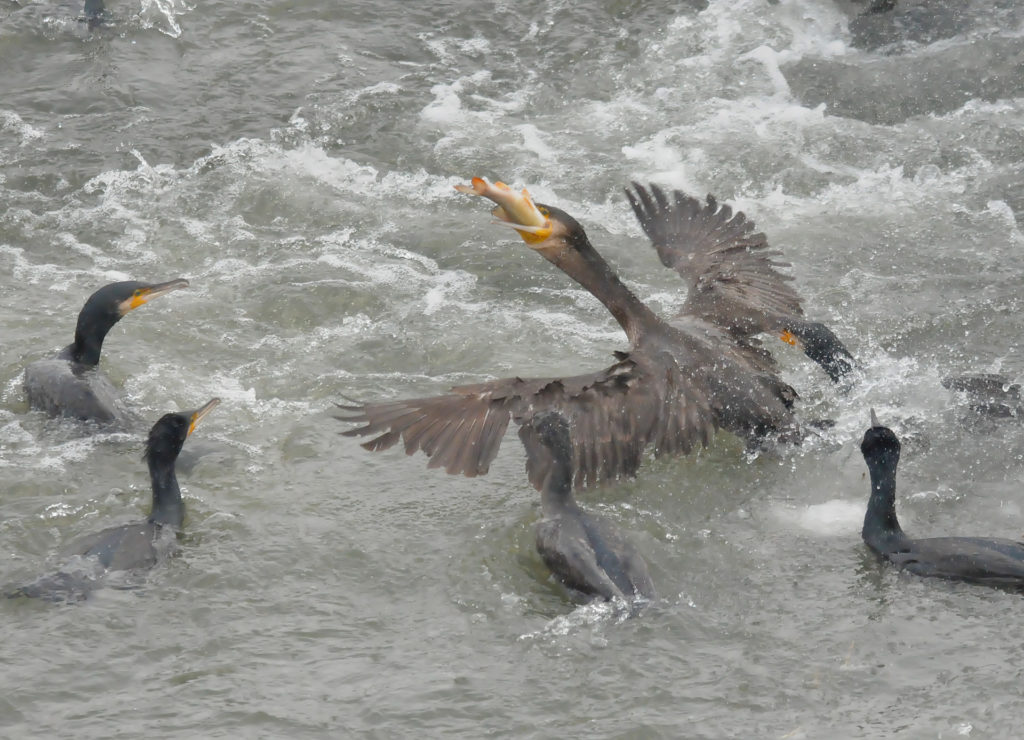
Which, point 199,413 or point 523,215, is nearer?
point 199,413

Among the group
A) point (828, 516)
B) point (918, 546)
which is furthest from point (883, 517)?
point (828, 516)

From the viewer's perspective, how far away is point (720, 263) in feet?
25.4

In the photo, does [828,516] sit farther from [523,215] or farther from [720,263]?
[523,215]

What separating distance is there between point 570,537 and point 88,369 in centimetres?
293

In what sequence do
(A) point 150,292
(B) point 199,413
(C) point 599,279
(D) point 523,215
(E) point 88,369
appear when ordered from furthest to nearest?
(A) point 150,292, (E) point 88,369, (C) point 599,279, (D) point 523,215, (B) point 199,413

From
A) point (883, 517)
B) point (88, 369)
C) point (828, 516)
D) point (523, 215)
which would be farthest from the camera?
point (88, 369)

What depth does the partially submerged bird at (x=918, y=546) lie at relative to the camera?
566 centimetres

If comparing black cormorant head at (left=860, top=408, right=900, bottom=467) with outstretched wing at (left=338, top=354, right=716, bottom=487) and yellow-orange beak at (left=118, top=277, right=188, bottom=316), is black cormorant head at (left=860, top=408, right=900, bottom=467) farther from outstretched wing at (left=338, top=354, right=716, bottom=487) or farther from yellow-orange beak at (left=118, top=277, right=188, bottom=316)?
yellow-orange beak at (left=118, top=277, right=188, bottom=316)

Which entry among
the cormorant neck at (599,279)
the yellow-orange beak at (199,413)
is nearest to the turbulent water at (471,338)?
the yellow-orange beak at (199,413)

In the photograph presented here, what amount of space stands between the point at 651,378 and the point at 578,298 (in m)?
2.07

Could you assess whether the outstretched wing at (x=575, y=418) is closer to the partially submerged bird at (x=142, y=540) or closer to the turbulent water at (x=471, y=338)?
the turbulent water at (x=471, y=338)

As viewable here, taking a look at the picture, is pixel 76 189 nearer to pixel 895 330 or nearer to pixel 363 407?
pixel 363 407

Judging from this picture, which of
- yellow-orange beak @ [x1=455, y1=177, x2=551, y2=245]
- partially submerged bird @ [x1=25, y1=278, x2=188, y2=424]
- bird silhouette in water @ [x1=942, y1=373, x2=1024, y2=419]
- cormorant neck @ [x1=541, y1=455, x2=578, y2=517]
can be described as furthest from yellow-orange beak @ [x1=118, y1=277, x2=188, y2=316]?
bird silhouette in water @ [x1=942, y1=373, x2=1024, y2=419]

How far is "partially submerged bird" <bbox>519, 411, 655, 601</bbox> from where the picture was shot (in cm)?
557
